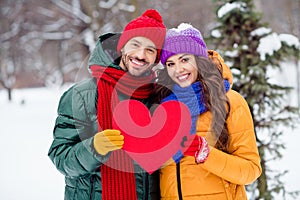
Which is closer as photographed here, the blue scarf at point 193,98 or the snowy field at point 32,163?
the blue scarf at point 193,98

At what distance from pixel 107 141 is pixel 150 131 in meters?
0.36

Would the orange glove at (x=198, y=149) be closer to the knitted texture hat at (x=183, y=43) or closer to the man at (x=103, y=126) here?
the man at (x=103, y=126)

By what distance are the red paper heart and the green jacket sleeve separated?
0.18m

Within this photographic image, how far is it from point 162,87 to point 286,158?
5.36 m

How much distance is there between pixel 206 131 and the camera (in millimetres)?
2172

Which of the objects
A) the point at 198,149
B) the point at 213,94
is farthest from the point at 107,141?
the point at 213,94

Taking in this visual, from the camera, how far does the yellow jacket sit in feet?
6.77

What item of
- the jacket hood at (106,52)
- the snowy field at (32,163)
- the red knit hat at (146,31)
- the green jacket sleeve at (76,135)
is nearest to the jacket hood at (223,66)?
the red knit hat at (146,31)

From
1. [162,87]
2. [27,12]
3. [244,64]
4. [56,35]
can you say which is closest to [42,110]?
[56,35]

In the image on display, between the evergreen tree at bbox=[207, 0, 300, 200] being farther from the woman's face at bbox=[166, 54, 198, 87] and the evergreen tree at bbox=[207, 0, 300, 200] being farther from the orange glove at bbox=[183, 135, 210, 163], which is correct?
the orange glove at bbox=[183, 135, 210, 163]

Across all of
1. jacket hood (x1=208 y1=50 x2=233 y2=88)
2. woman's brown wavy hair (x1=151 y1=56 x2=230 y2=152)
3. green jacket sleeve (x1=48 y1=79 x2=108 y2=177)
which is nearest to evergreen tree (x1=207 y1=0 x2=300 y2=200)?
jacket hood (x1=208 y1=50 x2=233 y2=88)

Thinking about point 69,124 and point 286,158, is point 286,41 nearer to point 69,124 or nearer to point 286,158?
point 69,124

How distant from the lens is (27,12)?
798 inches

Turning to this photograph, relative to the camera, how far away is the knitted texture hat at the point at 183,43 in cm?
226
